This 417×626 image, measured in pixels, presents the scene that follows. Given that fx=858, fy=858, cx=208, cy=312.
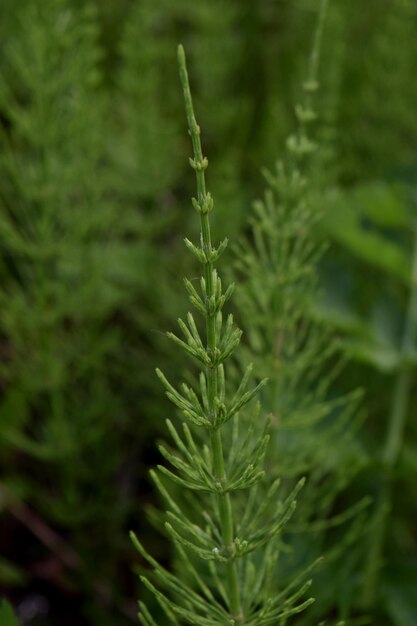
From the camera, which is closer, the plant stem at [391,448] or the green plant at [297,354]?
the green plant at [297,354]

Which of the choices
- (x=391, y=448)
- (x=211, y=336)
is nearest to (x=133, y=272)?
(x=391, y=448)

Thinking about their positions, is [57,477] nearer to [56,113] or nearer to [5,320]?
[5,320]

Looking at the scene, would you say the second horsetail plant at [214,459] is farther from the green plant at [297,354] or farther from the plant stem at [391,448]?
the plant stem at [391,448]

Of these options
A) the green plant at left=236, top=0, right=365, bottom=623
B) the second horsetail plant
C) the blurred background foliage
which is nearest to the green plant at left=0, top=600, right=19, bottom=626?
the second horsetail plant

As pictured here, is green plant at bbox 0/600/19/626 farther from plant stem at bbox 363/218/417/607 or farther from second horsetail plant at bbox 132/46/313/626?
plant stem at bbox 363/218/417/607

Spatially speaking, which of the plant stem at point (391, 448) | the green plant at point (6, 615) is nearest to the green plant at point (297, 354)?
the plant stem at point (391, 448)
